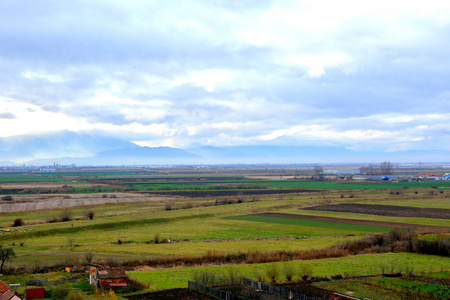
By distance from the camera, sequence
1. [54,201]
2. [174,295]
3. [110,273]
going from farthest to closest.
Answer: [54,201], [110,273], [174,295]

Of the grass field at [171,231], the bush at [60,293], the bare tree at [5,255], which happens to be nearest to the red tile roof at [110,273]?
the bush at [60,293]

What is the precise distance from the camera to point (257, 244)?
4691 centimetres

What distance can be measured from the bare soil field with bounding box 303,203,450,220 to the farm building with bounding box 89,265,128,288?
49532 mm

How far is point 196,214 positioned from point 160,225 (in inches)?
380

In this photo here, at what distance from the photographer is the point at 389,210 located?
242 feet

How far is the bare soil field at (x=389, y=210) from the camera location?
66750 mm

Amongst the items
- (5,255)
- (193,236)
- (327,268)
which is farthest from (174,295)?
(193,236)

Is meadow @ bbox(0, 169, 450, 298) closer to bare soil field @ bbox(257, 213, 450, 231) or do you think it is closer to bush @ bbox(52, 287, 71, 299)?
bare soil field @ bbox(257, 213, 450, 231)

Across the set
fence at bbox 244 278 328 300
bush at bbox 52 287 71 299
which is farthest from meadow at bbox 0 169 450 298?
bush at bbox 52 287 71 299

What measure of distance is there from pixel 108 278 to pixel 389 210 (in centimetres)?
5631

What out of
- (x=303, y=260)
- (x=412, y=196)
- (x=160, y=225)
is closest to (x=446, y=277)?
(x=303, y=260)

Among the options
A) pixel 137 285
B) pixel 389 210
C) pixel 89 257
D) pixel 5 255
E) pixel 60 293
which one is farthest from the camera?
pixel 389 210

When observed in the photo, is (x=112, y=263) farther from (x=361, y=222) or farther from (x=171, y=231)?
(x=361, y=222)

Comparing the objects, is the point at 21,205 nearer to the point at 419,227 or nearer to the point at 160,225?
the point at 160,225
